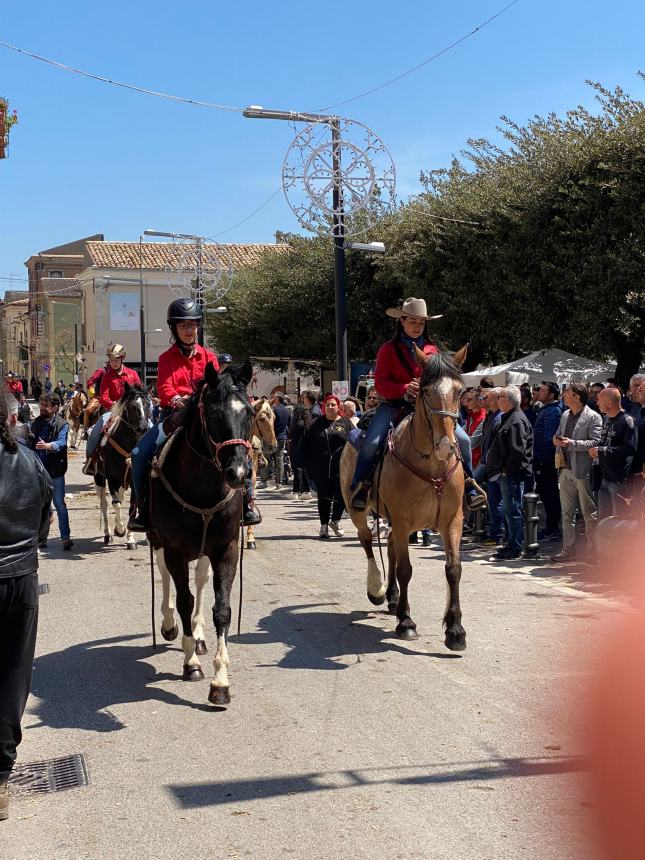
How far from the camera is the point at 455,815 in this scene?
4.75 meters

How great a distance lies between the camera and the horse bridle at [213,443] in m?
6.66

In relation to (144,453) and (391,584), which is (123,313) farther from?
(144,453)

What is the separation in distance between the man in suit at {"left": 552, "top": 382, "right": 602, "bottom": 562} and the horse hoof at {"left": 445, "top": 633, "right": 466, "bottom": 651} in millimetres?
4769

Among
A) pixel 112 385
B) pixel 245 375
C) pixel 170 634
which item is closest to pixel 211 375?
pixel 245 375

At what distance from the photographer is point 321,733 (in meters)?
6.02

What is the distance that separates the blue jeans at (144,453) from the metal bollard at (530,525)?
19.7ft

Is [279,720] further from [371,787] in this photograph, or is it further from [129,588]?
[129,588]

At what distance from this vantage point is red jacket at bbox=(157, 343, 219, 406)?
8.08 metres

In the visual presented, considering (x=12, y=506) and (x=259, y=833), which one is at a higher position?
(x=12, y=506)

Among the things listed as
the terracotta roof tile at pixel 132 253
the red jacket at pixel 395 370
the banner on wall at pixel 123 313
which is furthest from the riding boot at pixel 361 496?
the banner on wall at pixel 123 313

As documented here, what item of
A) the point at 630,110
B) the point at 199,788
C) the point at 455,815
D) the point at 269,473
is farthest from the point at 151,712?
the point at 269,473

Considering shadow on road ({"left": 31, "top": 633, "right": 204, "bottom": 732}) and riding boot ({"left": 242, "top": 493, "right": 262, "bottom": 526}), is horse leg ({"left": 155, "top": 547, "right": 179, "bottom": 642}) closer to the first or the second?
shadow on road ({"left": 31, "top": 633, "right": 204, "bottom": 732})

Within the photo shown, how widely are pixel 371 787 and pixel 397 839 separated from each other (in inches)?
25.1

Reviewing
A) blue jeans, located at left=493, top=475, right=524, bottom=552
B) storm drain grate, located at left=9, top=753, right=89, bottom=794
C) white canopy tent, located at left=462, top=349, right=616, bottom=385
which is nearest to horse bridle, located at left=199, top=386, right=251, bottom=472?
storm drain grate, located at left=9, top=753, right=89, bottom=794
